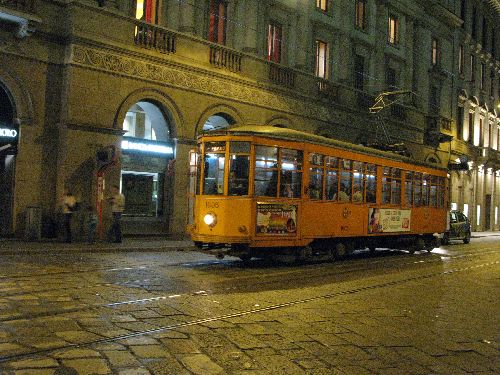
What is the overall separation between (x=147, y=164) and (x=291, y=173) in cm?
781

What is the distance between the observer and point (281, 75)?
24.0 meters

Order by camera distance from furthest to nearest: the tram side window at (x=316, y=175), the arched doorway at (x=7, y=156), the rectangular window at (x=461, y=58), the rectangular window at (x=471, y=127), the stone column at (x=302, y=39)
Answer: the rectangular window at (x=471, y=127)
the rectangular window at (x=461, y=58)
the stone column at (x=302, y=39)
the arched doorway at (x=7, y=156)
the tram side window at (x=316, y=175)

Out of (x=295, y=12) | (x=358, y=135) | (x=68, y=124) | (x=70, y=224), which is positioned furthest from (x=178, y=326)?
(x=358, y=135)

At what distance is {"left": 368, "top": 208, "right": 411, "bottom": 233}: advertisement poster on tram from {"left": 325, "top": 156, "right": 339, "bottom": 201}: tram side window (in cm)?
194

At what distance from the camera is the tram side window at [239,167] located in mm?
12703

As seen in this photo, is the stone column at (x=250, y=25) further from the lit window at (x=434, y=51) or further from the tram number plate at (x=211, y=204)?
the lit window at (x=434, y=51)

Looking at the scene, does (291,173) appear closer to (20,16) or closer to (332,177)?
(332,177)

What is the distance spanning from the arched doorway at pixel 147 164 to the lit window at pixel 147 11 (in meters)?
2.62

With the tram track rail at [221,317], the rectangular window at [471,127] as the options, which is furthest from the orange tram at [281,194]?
the rectangular window at [471,127]

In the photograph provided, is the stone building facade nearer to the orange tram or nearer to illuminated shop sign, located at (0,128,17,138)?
illuminated shop sign, located at (0,128,17,138)

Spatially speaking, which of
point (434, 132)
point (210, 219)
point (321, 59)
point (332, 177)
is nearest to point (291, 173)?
point (332, 177)

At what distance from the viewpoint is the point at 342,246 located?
50.8ft

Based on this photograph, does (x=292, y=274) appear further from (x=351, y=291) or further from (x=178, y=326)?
(x=178, y=326)

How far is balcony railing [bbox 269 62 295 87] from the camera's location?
925 inches
